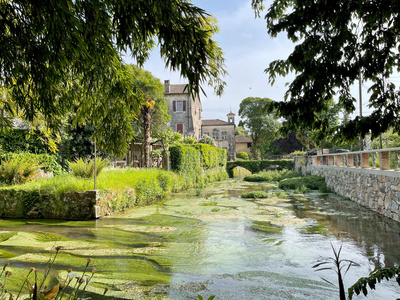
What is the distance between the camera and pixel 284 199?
12.1m

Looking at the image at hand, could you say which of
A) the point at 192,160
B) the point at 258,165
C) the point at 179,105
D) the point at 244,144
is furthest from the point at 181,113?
the point at 244,144

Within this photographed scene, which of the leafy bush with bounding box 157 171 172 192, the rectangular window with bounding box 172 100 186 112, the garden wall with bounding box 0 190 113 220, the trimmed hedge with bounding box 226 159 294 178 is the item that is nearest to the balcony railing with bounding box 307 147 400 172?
the leafy bush with bounding box 157 171 172 192

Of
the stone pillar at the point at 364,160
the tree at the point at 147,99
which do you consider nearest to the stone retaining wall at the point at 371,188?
the stone pillar at the point at 364,160

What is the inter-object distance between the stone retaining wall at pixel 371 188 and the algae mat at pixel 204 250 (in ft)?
1.63

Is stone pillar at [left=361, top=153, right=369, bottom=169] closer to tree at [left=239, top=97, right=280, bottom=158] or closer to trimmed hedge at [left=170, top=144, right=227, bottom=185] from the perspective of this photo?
trimmed hedge at [left=170, top=144, right=227, bottom=185]

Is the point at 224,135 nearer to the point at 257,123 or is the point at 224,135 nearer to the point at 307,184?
the point at 257,123

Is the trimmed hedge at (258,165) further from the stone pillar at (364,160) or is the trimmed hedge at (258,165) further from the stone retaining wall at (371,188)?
the stone pillar at (364,160)

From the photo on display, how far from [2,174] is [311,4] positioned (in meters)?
9.90

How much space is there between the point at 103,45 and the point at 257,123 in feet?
150

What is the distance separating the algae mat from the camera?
11.8 feet

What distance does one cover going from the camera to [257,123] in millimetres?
47344

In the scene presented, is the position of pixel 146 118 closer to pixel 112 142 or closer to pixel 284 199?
pixel 284 199

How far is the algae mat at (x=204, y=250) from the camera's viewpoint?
3.59 m

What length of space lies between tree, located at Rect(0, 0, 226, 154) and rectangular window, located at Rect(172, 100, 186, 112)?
93.3 ft
